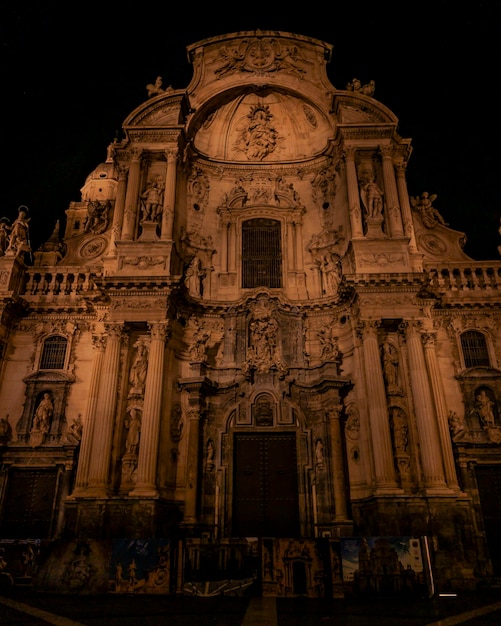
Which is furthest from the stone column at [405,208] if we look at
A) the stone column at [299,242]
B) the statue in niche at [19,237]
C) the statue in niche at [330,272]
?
the statue in niche at [19,237]

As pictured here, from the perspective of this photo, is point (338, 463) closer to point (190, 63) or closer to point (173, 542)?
point (173, 542)

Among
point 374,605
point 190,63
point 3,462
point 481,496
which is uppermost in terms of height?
point 190,63

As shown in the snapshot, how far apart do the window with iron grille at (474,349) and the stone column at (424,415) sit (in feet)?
7.39

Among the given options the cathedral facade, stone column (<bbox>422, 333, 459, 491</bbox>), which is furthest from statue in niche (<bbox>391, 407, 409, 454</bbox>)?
stone column (<bbox>422, 333, 459, 491</bbox>)

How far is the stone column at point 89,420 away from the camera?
52.2 ft

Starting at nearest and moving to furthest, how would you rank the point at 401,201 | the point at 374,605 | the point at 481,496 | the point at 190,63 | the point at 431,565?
the point at 374,605
the point at 431,565
the point at 481,496
the point at 401,201
the point at 190,63

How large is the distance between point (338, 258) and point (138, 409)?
9.47 metres

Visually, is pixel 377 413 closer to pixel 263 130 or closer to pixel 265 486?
pixel 265 486

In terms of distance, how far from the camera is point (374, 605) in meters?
9.73

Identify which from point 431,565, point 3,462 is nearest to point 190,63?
point 3,462

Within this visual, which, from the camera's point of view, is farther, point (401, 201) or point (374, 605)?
point (401, 201)

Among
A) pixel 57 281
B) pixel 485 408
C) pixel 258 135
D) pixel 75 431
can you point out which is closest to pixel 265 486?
pixel 75 431

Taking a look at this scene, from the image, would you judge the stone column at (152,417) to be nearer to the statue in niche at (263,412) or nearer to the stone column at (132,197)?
the statue in niche at (263,412)

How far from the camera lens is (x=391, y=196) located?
2016 centimetres
